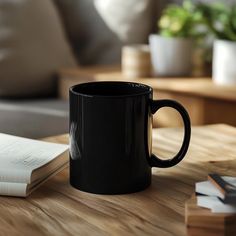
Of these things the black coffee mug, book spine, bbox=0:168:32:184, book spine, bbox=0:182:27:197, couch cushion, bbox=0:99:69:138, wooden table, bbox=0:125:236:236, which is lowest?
couch cushion, bbox=0:99:69:138

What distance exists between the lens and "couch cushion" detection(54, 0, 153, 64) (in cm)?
242

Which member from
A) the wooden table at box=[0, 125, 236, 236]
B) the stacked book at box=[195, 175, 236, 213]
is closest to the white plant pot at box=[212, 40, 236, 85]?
the wooden table at box=[0, 125, 236, 236]

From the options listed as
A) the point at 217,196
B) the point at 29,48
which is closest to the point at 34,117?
the point at 29,48

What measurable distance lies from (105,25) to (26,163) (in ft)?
5.02

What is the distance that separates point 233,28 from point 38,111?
68 centimetres

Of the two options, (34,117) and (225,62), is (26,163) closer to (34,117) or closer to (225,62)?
(34,117)

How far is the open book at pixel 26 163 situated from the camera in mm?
926

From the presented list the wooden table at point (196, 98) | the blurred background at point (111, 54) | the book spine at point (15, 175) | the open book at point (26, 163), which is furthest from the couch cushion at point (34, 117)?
the book spine at point (15, 175)

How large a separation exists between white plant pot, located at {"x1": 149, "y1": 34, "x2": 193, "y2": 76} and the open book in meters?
1.16

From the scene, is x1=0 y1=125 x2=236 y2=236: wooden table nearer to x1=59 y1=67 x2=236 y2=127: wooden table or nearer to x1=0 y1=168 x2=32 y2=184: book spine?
x1=0 y1=168 x2=32 y2=184: book spine

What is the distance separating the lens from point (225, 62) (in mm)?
2045

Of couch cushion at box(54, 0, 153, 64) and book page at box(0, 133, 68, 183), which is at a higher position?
couch cushion at box(54, 0, 153, 64)

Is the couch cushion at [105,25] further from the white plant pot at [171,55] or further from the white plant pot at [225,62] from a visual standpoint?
the white plant pot at [225,62]

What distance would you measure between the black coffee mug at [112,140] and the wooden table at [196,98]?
1030mm
